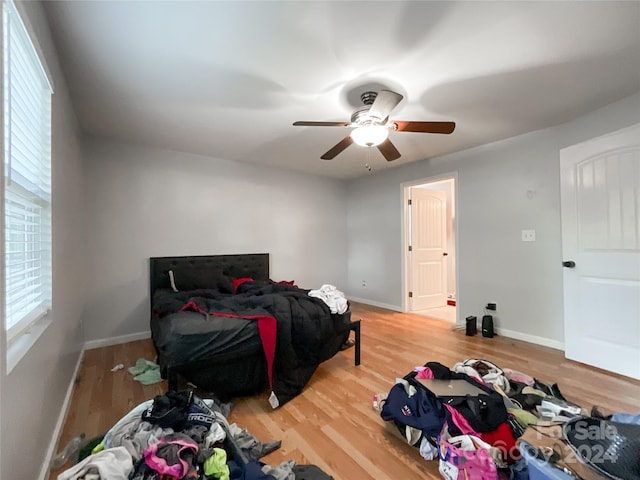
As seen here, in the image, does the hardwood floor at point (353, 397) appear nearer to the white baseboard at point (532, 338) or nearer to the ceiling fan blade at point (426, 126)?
the white baseboard at point (532, 338)

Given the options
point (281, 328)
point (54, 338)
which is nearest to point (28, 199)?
point (54, 338)

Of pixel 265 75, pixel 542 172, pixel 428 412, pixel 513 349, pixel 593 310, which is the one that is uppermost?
pixel 265 75

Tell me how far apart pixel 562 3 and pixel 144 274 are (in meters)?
4.26

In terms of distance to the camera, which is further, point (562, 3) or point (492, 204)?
point (492, 204)

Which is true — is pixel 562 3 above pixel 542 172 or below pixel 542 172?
above

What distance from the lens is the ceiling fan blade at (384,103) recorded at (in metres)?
1.74

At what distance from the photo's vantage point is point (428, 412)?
5.21 feet

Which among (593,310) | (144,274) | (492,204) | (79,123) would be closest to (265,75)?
(79,123)

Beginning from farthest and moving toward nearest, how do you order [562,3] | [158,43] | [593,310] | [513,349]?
[513,349]
[593,310]
[158,43]
[562,3]

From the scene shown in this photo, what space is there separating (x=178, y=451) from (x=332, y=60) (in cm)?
231

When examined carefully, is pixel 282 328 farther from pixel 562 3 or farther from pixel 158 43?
pixel 562 3

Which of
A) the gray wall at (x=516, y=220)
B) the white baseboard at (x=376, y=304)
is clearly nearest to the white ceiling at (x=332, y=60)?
the gray wall at (x=516, y=220)

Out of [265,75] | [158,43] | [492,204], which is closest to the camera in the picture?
[158,43]

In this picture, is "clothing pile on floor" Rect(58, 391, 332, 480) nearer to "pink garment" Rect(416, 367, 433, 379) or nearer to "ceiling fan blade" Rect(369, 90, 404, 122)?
"pink garment" Rect(416, 367, 433, 379)
